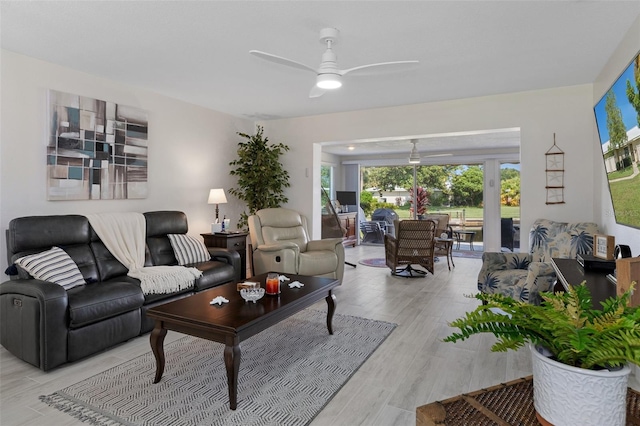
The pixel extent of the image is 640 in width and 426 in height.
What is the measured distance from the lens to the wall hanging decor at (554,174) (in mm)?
4301

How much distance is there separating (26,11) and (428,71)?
330cm

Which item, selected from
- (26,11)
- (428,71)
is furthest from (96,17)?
(428,71)

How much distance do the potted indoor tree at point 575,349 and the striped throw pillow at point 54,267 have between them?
10.3 ft

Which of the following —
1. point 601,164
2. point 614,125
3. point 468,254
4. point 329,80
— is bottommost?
point 468,254

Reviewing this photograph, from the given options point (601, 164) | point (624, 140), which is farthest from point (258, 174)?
point (624, 140)

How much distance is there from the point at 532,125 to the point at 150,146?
4578mm

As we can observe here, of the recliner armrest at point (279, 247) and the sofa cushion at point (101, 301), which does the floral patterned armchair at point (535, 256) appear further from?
the sofa cushion at point (101, 301)

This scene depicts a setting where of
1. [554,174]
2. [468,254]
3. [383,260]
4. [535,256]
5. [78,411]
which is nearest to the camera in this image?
[78,411]

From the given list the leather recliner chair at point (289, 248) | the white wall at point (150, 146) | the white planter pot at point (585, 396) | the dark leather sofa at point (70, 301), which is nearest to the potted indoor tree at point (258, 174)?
the white wall at point (150, 146)

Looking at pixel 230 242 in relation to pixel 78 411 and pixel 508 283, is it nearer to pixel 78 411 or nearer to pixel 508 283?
pixel 78 411

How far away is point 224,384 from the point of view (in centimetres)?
243

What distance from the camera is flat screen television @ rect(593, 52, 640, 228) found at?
7.41ft

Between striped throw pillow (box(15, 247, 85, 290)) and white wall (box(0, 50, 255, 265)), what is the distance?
592mm

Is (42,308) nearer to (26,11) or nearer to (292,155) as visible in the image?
(26,11)
